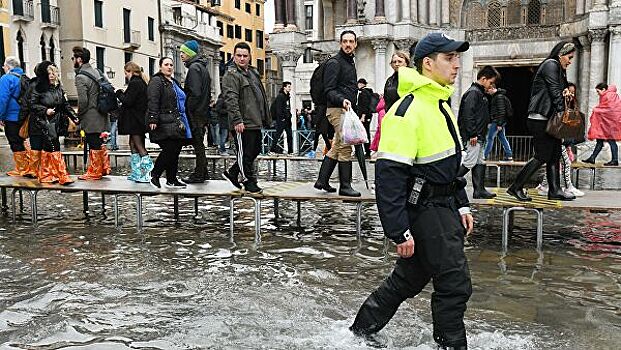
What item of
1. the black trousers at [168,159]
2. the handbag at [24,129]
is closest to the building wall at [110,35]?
the handbag at [24,129]

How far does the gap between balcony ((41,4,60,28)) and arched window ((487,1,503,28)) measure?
2707cm

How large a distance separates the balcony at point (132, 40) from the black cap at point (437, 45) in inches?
1781

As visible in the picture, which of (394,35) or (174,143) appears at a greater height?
(394,35)

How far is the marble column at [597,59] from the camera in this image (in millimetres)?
20438

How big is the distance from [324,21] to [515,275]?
23683mm

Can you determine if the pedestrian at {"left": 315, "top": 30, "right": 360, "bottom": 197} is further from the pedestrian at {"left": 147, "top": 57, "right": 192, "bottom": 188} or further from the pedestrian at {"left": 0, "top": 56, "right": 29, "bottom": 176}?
the pedestrian at {"left": 0, "top": 56, "right": 29, "bottom": 176}

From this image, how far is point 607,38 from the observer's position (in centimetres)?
2041

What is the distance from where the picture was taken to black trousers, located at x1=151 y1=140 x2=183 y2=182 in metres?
9.55

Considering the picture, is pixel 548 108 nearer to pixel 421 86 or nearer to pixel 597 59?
pixel 421 86

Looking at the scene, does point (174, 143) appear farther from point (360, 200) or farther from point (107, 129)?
point (360, 200)

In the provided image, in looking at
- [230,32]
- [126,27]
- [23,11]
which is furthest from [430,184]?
[230,32]

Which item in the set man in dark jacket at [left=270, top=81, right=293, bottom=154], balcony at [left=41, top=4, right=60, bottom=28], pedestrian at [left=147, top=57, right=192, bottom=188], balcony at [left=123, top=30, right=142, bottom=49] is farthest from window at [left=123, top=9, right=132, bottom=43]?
pedestrian at [left=147, top=57, right=192, bottom=188]

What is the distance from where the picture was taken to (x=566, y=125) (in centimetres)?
779

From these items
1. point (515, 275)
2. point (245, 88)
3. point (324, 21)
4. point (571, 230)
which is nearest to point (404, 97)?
point (515, 275)
